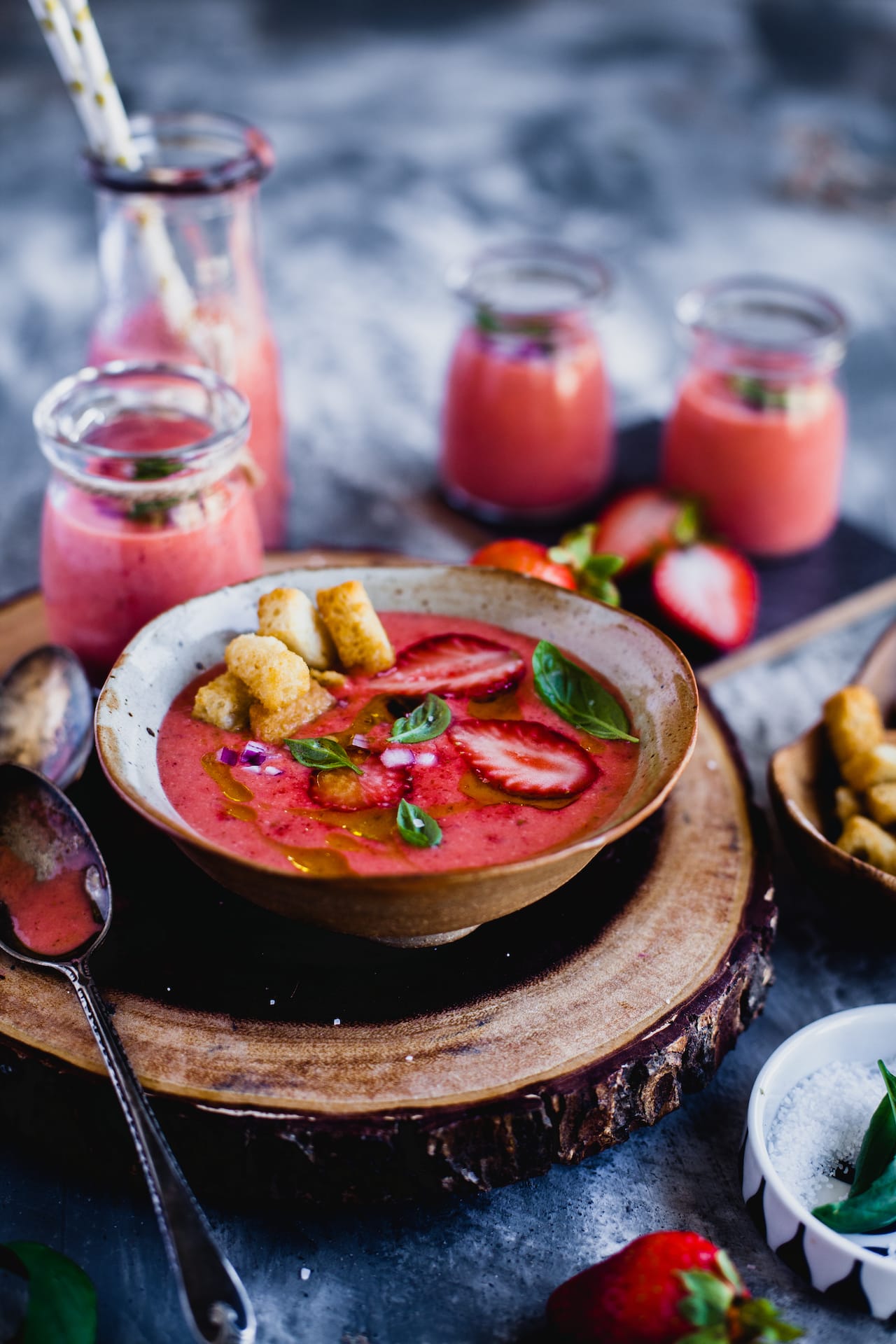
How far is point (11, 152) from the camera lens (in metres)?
5.83

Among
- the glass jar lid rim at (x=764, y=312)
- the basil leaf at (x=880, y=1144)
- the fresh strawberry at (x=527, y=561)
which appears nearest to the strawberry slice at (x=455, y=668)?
the fresh strawberry at (x=527, y=561)

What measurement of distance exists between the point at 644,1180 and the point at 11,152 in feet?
18.1

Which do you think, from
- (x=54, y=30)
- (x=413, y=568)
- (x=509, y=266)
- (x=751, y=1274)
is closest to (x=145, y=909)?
(x=413, y=568)

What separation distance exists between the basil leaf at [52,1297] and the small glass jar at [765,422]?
2332 millimetres

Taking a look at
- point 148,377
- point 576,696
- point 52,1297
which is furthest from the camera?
point 148,377

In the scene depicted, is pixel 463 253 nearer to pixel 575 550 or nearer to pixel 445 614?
pixel 575 550

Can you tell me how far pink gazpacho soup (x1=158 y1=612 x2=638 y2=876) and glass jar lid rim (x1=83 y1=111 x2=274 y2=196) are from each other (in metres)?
1.12

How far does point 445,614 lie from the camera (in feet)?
7.59

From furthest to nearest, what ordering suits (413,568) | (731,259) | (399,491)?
1. (731,259)
2. (399,491)
3. (413,568)

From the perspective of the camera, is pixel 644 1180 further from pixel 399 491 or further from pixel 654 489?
pixel 399 491

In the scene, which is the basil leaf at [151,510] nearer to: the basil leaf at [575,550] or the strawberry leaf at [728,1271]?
the basil leaf at [575,550]

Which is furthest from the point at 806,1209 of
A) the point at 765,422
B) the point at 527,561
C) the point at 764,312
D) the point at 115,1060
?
the point at 764,312

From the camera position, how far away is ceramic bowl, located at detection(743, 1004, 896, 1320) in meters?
1.65

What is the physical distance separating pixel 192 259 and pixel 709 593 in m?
1.37
